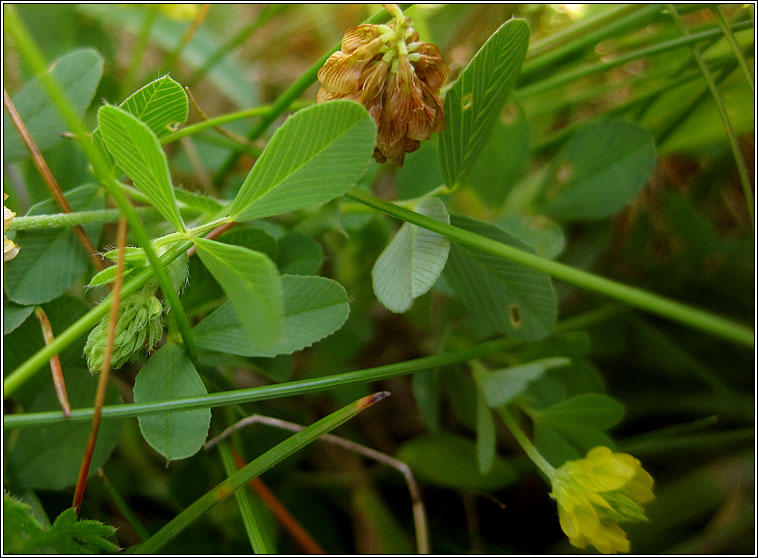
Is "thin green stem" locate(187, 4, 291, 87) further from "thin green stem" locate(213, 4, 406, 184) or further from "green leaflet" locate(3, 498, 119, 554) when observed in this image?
"green leaflet" locate(3, 498, 119, 554)

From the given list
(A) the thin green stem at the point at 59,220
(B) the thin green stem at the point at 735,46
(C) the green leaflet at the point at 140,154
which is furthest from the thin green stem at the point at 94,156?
(B) the thin green stem at the point at 735,46

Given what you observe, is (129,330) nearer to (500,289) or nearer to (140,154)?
(140,154)

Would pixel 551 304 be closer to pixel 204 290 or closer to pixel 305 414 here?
pixel 204 290

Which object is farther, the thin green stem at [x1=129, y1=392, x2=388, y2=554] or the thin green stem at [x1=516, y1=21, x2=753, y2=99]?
the thin green stem at [x1=516, y1=21, x2=753, y2=99]

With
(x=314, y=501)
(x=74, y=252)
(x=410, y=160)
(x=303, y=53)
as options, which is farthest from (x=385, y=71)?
(x=303, y=53)

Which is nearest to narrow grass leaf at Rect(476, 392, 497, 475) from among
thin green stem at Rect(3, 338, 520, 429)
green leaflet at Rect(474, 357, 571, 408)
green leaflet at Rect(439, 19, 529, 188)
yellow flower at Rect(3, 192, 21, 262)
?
green leaflet at Rect(474, 357, 571, 408)
